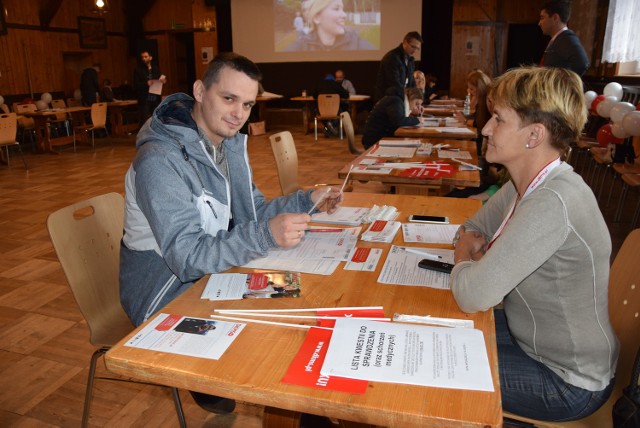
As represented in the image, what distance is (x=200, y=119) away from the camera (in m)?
1.72

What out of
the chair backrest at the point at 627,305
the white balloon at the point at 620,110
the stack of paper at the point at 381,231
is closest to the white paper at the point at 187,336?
the stack of paper at the point at 381,231

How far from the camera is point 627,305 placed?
139cm

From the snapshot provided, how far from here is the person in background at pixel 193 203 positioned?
1.37 meters

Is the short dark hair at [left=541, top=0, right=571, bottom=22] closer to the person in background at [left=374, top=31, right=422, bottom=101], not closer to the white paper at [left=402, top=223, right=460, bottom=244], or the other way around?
the person in background at [left=374, top=31, right=422, bottom=101]

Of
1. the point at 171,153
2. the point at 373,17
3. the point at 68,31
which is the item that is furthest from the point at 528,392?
the point at 68,31

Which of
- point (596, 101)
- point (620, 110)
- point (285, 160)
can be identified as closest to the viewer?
point (285, 160)

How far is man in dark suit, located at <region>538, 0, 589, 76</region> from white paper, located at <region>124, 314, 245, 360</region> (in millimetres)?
3966

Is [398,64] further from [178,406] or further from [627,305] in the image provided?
[178,406]

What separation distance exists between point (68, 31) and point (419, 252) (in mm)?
12770

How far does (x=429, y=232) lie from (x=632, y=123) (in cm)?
350

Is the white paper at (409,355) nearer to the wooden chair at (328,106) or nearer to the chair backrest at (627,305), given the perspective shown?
the chair backrest at (627,305)

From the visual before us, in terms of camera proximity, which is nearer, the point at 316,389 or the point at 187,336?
the point at 316,389

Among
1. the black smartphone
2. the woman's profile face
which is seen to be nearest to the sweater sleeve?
the black smartphone

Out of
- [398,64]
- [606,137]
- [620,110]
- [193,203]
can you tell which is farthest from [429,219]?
[606,137]
